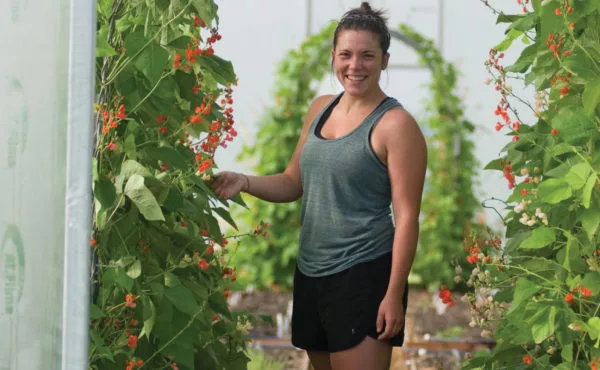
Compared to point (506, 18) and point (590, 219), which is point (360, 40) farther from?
point (590, 219)

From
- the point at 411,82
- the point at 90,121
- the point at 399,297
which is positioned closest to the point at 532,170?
the point at 399,297

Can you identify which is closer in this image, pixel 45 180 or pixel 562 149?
pixel 45 180

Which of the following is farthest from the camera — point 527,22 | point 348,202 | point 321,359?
point 321,359

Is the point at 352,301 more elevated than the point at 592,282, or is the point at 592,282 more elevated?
the point at 592,282

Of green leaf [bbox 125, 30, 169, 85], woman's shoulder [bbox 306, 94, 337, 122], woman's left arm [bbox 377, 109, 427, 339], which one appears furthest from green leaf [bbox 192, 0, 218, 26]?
woman's shoulder [bbox 306, 94, 337, 122]

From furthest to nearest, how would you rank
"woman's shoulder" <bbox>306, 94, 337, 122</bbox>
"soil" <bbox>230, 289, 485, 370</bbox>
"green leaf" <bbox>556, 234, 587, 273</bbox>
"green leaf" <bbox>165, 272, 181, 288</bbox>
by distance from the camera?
"soil" <bbox>230, 289, 485, 370</bbox>
"woman's shoulder" <bbox>306, 94, 337, 122</bbox>
"green leaf" <bbox>165, 272, 181, 288</bbox>
"green leaf" <bbox>556, 234, 587, 273</bbox>

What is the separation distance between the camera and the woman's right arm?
317cm

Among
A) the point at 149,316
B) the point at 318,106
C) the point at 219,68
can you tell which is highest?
the point at 219,68

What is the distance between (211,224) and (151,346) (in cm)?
41

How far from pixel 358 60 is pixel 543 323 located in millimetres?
1058

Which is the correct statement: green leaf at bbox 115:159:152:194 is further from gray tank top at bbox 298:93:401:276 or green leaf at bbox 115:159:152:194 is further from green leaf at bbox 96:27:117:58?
gray tank top at bbox 298:93:401:276

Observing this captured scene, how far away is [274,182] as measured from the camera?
11.1ft

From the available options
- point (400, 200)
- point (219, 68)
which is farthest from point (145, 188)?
point (400, 200)

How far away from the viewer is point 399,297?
3074mm
